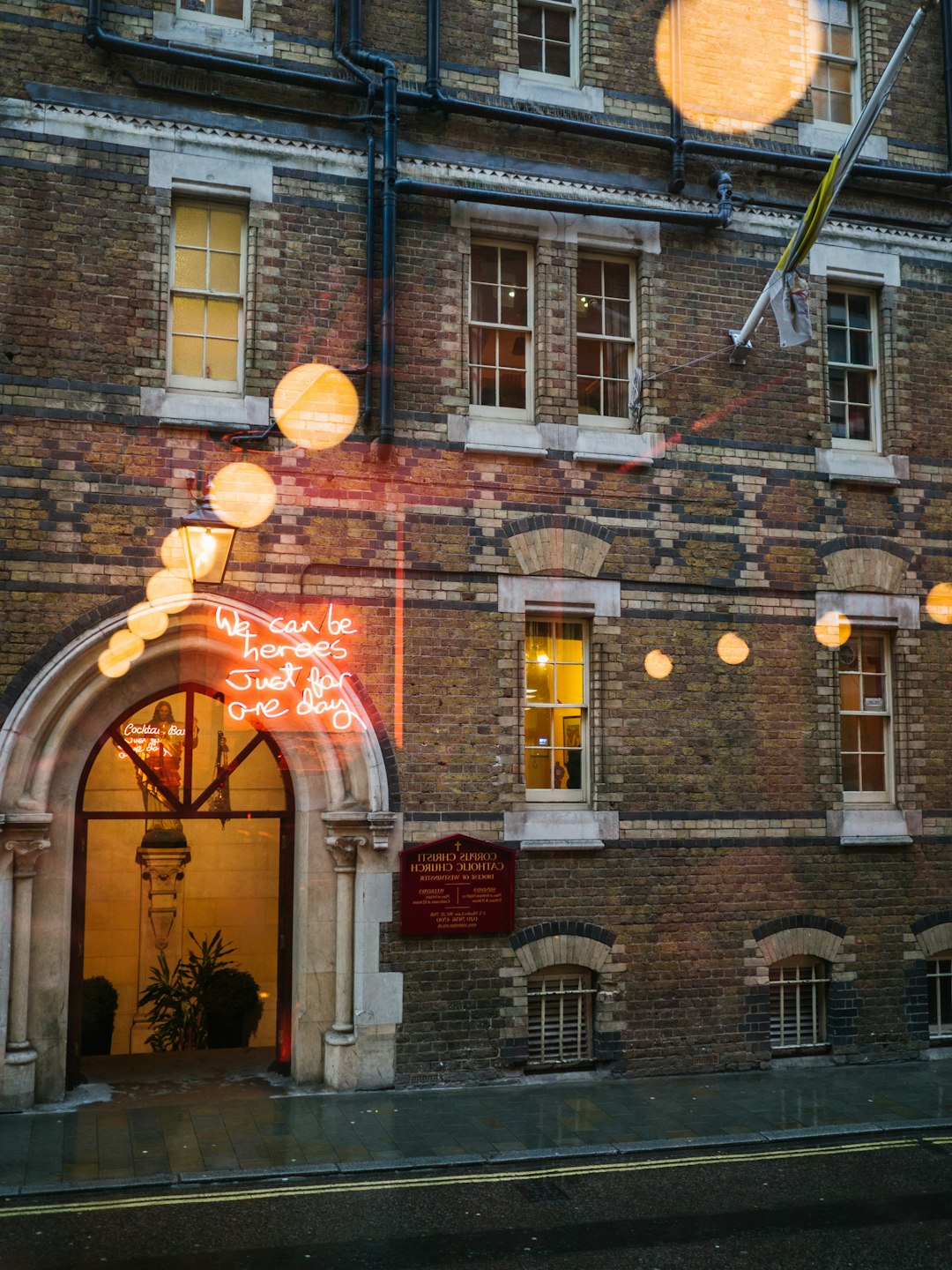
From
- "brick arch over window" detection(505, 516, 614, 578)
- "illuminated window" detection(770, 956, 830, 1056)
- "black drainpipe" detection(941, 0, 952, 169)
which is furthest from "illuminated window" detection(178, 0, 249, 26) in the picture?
"illuminated window" detection(770, 956, 830, 1056)

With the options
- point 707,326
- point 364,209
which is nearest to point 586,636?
point 707,326

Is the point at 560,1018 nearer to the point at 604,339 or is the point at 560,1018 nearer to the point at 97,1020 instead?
the point at 97,1020

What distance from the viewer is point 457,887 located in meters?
11.9

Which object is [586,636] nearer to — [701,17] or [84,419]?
[84,419]

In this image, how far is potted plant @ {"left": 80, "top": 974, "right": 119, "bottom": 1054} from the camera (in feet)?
44.2

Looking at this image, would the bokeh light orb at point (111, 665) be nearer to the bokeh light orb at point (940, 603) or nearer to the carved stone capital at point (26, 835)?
the carved stone capital at point (26, 835)

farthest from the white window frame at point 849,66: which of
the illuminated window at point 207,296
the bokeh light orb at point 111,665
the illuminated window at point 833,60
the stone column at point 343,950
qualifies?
the bokeh light orb at point 111,665

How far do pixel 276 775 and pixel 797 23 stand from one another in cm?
1099

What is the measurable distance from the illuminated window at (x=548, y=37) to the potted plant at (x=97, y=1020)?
35.1 feet

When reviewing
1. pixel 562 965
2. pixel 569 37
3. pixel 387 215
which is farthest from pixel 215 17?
pixel 562 965

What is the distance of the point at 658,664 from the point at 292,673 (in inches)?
147

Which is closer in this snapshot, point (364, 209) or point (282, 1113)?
point (282, 1113)

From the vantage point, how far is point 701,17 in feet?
44.8

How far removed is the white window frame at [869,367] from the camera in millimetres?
14016
